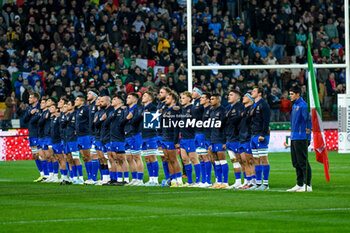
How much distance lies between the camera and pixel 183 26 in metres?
34.5

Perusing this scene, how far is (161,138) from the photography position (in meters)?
18.2

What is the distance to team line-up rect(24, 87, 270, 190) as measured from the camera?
16828 millimetres

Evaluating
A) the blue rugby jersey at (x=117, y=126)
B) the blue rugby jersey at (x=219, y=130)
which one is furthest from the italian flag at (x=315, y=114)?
the blue rugby jersey at (x=117, y=126)

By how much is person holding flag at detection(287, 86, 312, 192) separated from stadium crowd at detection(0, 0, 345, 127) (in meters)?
11.2

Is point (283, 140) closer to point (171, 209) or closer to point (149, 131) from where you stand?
point (149, 131)

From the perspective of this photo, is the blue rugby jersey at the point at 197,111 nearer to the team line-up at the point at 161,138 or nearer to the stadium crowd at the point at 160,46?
the team line-up at the point at 161,138

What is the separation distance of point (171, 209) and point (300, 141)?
13.5 ft

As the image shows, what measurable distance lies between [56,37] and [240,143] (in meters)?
17.8

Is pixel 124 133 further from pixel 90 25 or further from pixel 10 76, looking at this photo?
pixel 90 25

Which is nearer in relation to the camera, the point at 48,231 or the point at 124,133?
the point at 48,231

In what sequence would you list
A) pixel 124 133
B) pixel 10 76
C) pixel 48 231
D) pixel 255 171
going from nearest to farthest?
pixel 48 231
pixel 255 171
pixel 124 133
pixel 10 76

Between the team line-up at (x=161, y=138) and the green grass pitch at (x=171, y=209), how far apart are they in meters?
0.88

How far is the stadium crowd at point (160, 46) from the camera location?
29125mm

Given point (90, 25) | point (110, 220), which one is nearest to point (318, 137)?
point (110, 220)
